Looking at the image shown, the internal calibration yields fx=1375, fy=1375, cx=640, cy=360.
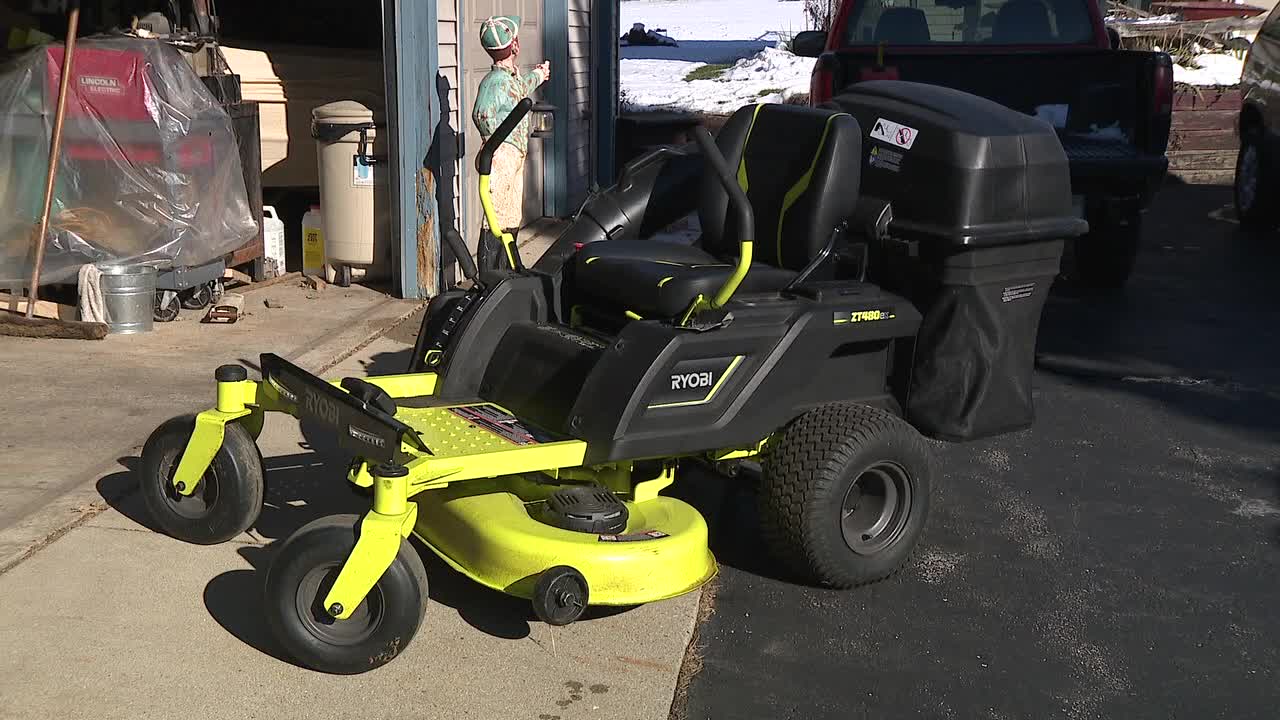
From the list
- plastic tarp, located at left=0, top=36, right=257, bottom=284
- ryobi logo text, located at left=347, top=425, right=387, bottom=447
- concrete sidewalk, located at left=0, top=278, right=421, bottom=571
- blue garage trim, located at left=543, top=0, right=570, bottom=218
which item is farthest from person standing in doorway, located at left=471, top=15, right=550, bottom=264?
ryobi logo text, located at left=347, top=425, right=387, bottom=447

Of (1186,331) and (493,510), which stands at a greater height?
(493,510)

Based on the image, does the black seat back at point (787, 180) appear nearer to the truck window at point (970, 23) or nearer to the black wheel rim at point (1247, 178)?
the truck window at point (970, 23)

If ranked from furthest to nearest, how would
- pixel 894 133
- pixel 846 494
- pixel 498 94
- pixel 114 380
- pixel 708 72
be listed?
1. pixel 708 72
2. pixel 498 94
3. pixel 114 380
4. pixel 894 133
5. pixel 846 494

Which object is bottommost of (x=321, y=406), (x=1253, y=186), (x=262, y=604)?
(x=262, y=604)

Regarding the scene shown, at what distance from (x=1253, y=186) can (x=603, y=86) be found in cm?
571

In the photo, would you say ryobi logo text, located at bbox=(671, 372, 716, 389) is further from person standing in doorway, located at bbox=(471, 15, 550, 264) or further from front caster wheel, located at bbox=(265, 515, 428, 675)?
person standing in doorway, located at bbox=(471, 15, 550, 264)

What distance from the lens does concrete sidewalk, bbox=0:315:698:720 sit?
3.58 m

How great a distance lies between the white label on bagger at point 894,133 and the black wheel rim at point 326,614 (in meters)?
2.43

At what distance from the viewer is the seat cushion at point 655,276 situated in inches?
174

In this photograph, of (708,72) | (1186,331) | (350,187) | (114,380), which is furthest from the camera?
(708,72)

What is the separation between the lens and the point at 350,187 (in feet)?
28.1

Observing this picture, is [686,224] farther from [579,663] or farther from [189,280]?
[579,663]

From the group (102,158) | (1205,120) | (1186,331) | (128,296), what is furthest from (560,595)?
(1205,120)

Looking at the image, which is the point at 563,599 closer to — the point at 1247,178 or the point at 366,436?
the point at 366,436
